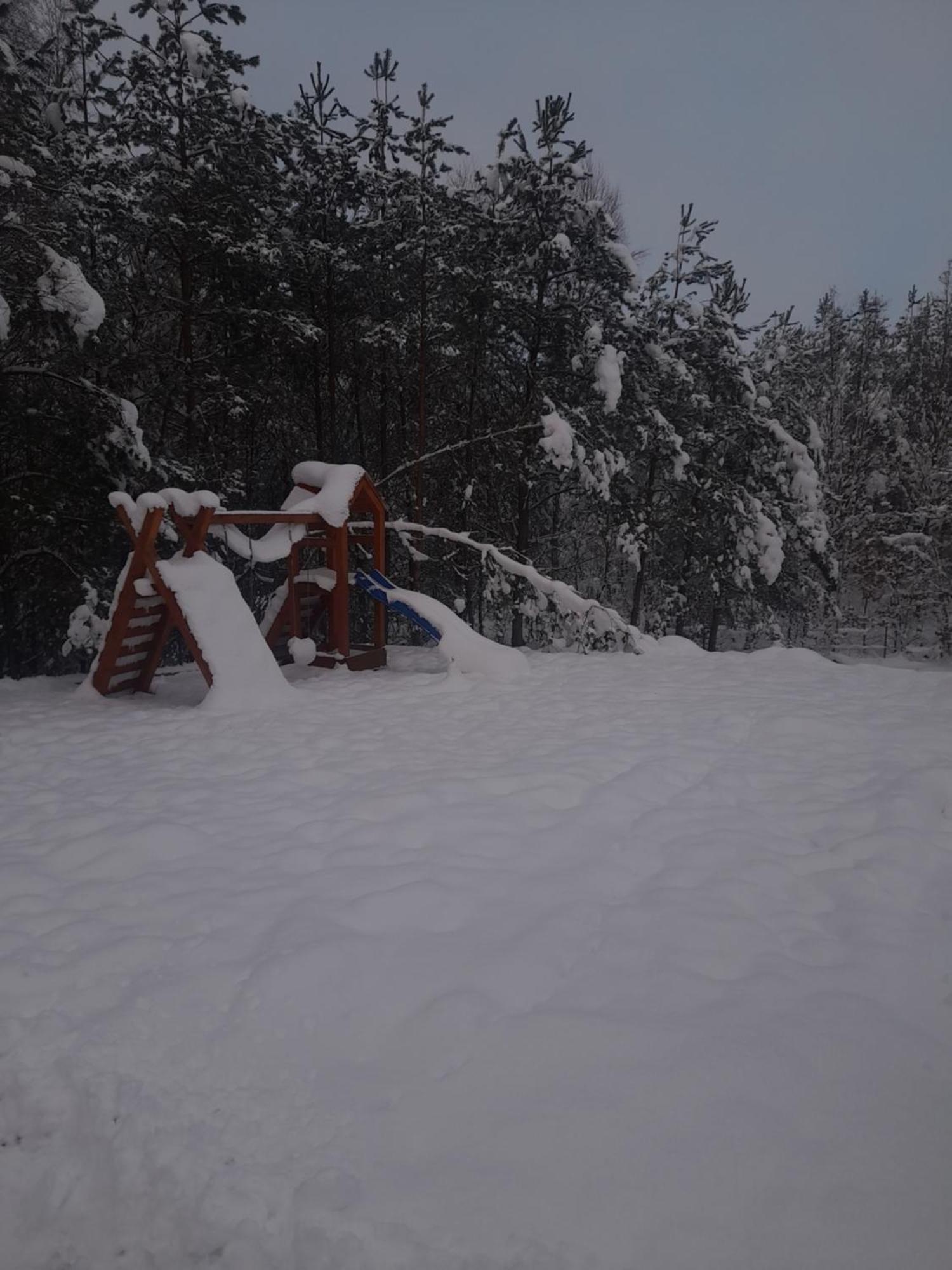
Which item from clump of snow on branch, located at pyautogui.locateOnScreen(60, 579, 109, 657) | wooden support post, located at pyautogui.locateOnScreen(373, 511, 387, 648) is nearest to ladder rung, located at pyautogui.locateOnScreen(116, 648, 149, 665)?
clump of snow on branch, located at pyautogui.locateOnScreen(60, 579, 109, 657)

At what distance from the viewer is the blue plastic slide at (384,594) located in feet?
22.9

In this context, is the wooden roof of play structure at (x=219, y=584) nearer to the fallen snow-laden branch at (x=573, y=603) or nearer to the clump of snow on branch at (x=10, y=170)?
the fallen snow-laden branch at (x=573, y=603)

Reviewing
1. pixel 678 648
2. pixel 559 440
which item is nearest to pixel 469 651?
pixel 678 648

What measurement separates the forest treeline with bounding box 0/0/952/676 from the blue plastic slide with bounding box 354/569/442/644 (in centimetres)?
131

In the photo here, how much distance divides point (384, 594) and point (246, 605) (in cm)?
166

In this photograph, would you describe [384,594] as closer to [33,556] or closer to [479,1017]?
[33,556]

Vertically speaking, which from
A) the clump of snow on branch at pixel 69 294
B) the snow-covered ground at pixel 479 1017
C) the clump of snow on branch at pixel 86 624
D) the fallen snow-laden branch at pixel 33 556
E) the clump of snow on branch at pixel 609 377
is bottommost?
the snow-covered ground at pixel 479 1017

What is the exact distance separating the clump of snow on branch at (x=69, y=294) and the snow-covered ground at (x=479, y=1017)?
3.97 metres

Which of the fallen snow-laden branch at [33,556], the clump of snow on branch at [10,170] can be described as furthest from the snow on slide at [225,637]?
the clump of snow on branch at [10,170]

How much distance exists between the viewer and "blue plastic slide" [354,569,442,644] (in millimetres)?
6988

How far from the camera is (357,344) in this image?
1079cm

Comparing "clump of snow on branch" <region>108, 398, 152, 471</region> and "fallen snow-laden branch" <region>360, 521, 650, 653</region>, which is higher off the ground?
"clump of snow on branch" <region>108, 398, 152, 471</region>

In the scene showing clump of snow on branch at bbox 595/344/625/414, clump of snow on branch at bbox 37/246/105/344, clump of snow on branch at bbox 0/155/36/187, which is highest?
clump of snow on branch at bbox 0/155/36/187

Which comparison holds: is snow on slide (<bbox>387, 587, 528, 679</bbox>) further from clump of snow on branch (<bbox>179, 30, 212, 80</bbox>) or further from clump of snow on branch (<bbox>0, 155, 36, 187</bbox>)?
clump of snow on branch (<bbox>179, 30, 212, 80</bbox>)
